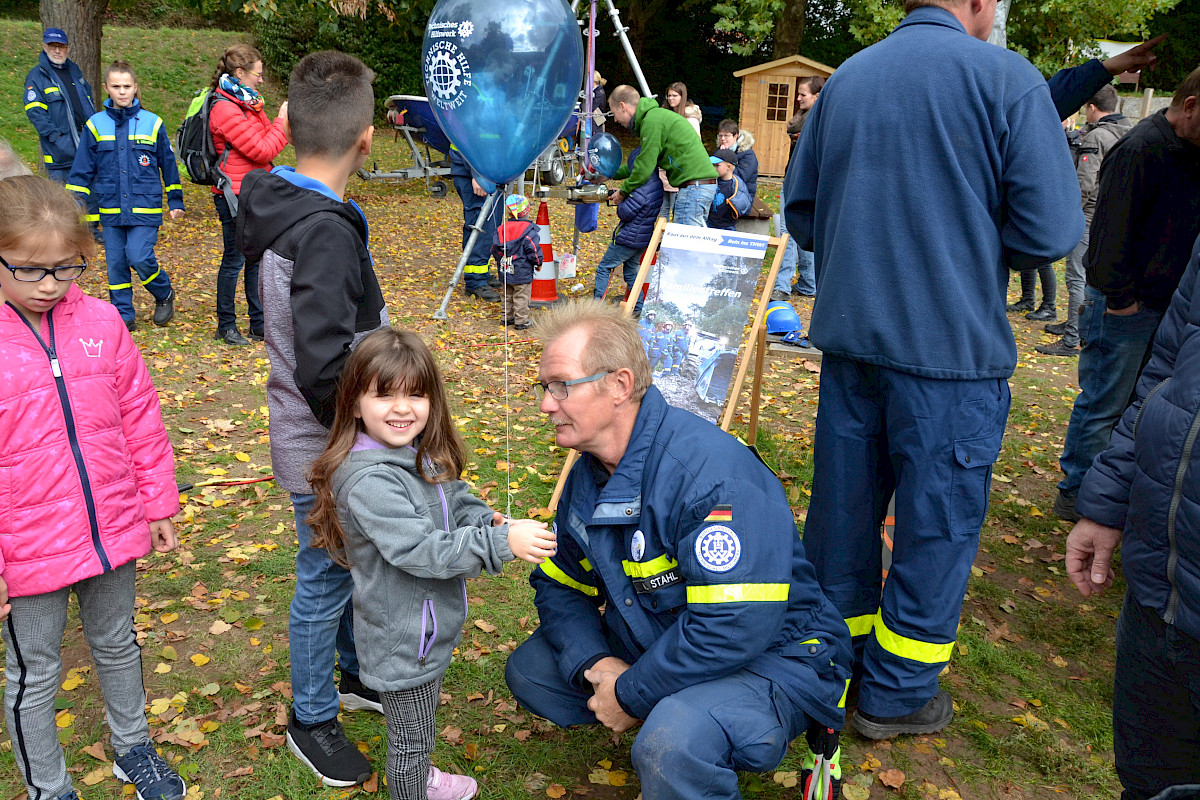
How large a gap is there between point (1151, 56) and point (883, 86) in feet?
3.07

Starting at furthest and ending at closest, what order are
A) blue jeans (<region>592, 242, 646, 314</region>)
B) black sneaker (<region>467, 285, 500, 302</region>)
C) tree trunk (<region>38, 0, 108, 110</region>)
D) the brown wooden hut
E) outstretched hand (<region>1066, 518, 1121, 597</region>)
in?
the brown wooden hut < tree trunk (<region>38, 0, 108, 110</region>) < black sneaker (<region>467, 285, 500, 302</region>) < blue jeans (<region>592, 242, 646, 314</region>) < outstretched hand (<region>1066, 518, 1121, 597</region>)

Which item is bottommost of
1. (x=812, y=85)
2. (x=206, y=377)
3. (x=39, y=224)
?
(x=206, y=377)

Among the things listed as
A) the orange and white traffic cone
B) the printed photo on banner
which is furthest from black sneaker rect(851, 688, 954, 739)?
the orange and white traffic cone

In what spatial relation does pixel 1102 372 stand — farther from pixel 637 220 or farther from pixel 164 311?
pixel 164 311

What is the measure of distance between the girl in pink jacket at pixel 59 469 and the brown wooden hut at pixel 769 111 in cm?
1802

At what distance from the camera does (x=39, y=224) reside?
231 centimetres

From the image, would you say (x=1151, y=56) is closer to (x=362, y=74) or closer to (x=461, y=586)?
(x=362, y=74)

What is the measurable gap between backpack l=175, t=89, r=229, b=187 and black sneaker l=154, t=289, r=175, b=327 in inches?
48.9

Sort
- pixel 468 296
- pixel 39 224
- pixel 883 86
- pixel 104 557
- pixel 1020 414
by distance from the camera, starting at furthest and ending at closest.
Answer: pixel 468 296 < pixel 1020 414 < pixel 883 86 < pixel 104 557 < pixel 39 224

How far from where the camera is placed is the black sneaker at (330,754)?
2844 millimetres

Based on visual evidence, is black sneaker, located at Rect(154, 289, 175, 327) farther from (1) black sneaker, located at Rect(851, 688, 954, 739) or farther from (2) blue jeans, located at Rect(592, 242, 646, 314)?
(1) black sneaker, located at Rect(851, 688, 954, 739)

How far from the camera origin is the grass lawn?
9.68ft

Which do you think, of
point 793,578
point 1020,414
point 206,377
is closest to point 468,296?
point 206,377

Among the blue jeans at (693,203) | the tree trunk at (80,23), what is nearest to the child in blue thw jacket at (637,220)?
the blue jeans at (693,203)
